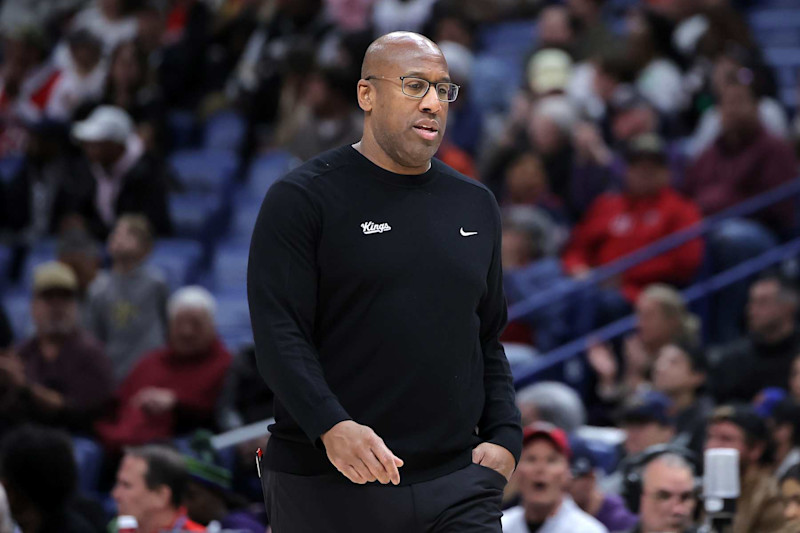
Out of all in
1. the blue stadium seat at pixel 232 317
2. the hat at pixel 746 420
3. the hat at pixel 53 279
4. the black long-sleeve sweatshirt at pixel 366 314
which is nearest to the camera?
the black long-sleeve sweatshirt at pixel 366 314

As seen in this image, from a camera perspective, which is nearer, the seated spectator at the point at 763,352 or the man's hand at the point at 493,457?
the man's hand at the point at 493,457

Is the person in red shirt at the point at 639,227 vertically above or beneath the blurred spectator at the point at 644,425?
above

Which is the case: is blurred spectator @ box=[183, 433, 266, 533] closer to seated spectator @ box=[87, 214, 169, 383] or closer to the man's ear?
seated spectator @ box=[87, 214, 169, 383]

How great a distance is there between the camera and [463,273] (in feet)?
10.7

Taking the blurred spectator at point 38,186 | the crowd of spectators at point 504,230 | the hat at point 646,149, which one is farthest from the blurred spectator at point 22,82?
the hat at point 646,149

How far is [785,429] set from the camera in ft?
21.8

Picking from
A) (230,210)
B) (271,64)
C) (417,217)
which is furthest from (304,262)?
(271,64)

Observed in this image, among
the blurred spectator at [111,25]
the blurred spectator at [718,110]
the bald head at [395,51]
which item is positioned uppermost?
the blurred spectator at [111,25]

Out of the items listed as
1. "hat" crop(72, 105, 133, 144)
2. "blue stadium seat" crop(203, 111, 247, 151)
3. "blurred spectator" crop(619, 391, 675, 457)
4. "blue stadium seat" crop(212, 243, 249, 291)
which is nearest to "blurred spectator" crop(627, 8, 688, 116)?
"blue stadium seat" crop(212, 243, 249, 291)

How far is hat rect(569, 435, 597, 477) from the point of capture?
6.10 meters

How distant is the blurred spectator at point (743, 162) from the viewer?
9.18 metres

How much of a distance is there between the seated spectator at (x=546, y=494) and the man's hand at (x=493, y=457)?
2.30 m

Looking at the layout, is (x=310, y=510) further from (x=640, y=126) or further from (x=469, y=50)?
(x=469, y=50)

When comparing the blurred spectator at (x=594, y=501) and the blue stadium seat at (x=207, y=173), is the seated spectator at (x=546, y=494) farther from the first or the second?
the blue stadium seat at (x=207, y=173)
